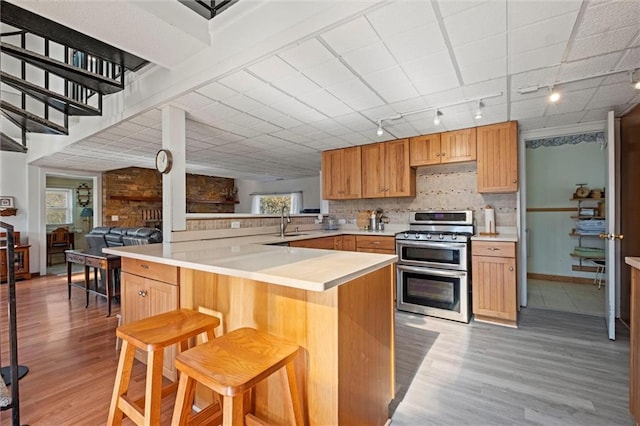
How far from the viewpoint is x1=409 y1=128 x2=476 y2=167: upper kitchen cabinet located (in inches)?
139

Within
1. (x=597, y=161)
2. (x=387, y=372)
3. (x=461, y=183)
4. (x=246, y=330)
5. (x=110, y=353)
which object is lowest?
(x=110, y=353)

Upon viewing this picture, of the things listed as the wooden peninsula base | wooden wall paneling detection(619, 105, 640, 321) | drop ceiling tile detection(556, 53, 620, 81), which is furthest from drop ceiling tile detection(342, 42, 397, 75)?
wooden wall paneling detection(619, 105, 640, 321)

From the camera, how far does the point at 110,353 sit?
8.17ft

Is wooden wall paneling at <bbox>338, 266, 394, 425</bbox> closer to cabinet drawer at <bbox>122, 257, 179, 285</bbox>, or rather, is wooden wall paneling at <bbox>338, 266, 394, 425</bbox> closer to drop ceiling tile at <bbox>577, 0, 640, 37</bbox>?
cabinet drawer at <bbox>122, 257, 179, 285</bbox>

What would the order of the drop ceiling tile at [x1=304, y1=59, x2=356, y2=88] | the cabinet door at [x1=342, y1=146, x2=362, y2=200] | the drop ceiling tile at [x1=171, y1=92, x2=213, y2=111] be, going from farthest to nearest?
the cabinet door at [x1=342, y1=146, x2=362, y2=200] → the drop ceiling tile at [x1=171, y1=92, x2=213, y2=111] → the drop ceiling tile at [x1=304, y1=59, x2=356, y2=88]

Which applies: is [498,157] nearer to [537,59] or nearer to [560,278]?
[537,59]

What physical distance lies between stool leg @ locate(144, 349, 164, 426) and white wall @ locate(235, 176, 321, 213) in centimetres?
641

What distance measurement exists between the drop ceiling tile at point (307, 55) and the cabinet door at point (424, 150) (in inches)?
91.6

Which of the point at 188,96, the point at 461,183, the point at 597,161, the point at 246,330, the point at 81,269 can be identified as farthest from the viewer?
the point at 81,269

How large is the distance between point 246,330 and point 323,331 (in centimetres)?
40

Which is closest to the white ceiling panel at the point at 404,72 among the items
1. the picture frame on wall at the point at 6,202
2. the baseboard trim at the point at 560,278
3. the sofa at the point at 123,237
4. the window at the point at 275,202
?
the sofa at the point at 123,237

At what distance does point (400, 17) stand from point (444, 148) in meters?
2.47

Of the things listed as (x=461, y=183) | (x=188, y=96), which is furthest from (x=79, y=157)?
(x=461, y=183)

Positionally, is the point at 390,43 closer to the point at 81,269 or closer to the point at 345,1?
the point at 345,1
